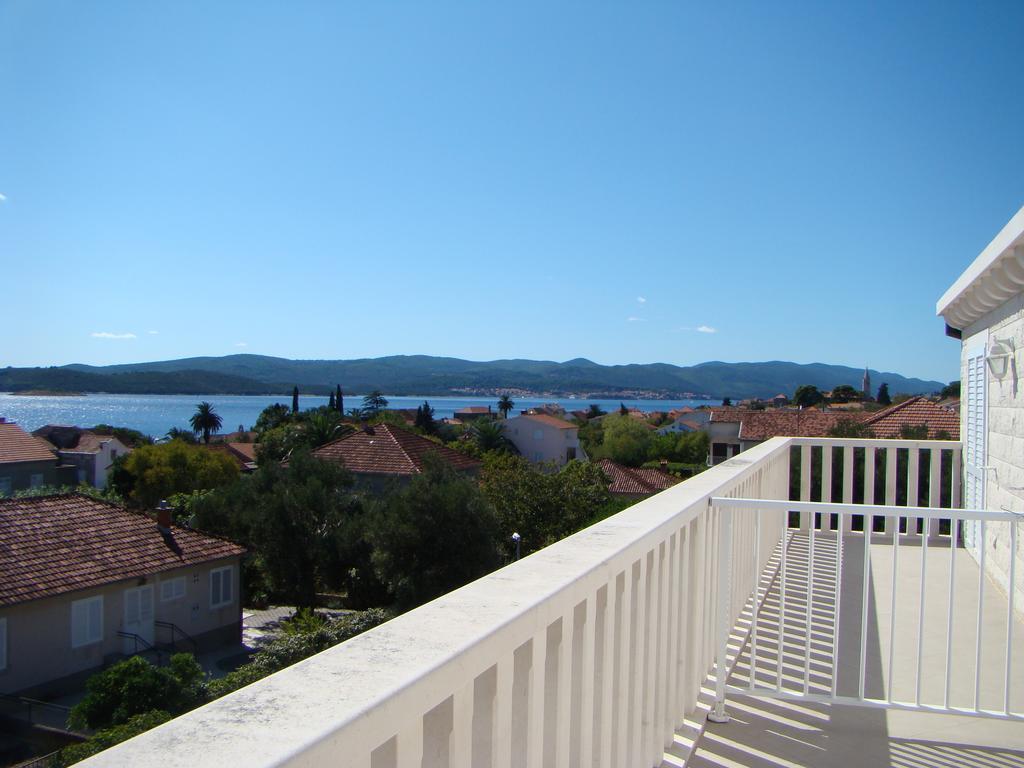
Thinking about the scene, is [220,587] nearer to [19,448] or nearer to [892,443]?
[892,443]

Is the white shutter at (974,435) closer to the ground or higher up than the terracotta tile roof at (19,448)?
higher up

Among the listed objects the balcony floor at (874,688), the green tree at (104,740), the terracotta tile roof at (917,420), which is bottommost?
the green tree at (104,740)

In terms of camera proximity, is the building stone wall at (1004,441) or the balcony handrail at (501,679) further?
the building stone wall at (1004,441)

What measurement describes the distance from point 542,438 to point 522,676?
65145mm

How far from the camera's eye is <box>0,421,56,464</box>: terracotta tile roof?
36.9 meters

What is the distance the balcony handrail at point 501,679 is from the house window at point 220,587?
2066 centimetres

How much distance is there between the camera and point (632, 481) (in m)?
40.6

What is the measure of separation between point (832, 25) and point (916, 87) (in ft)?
5.68

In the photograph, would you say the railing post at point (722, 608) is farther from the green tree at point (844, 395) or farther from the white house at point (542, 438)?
the green tree at point (844, 395)

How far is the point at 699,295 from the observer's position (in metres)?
55.7

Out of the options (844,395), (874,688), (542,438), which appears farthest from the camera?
(844,395)

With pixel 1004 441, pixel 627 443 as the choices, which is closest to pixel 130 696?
pixel 1004 441

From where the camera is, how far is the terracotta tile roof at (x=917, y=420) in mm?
19828

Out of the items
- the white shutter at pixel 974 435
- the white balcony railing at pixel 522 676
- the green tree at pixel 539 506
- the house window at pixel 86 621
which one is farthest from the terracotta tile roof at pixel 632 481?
the white balcony railing at pixel 522 676
